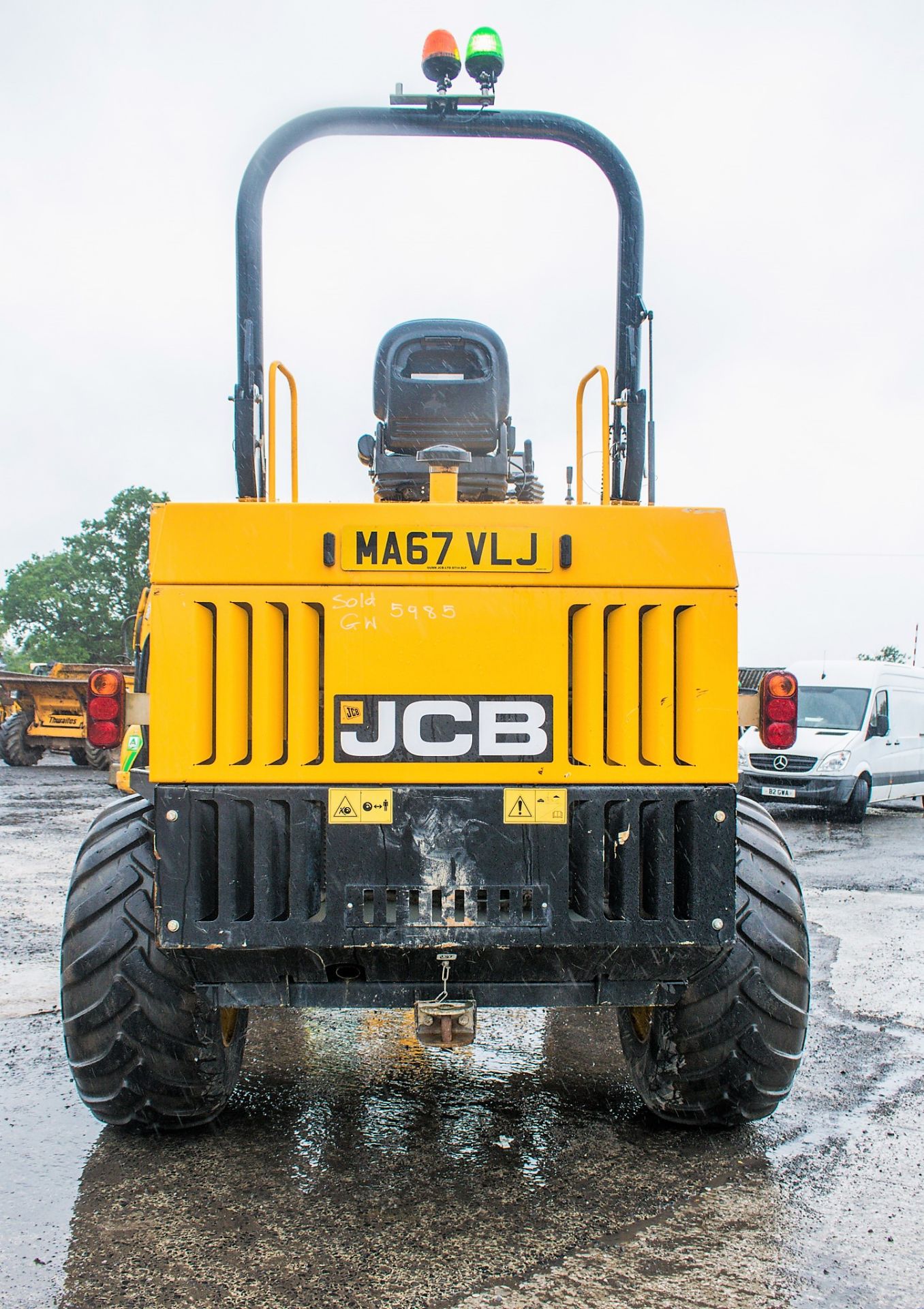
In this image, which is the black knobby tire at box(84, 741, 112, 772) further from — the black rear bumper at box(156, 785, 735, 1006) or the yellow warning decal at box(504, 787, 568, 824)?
the yellow warning decal at box(504, 787, 568, 824)

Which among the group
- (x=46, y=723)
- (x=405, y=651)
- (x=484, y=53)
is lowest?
(x=46, y=723)

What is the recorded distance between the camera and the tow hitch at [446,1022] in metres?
3.06

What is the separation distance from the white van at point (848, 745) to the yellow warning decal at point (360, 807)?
35.1 ft

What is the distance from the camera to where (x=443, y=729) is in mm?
3086

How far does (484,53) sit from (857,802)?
12.4 m

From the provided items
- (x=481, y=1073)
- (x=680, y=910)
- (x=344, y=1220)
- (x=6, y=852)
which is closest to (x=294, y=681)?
(x=680, y=910)

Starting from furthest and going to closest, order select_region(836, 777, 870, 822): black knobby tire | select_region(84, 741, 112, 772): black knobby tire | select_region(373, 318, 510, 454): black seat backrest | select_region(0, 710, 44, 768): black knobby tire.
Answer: select_region(0, 710, 44, 768): black knobby tire → select_region(84, 741, 112, 772): black knobby tire → select_region(836, 777, 870, 822): black knobby tire → select_region(373, 318, 510, 454): black seat backrest

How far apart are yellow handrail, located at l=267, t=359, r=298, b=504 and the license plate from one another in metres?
0.88

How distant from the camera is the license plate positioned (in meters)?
3.09

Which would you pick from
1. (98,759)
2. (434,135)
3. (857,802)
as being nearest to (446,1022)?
(434,135)

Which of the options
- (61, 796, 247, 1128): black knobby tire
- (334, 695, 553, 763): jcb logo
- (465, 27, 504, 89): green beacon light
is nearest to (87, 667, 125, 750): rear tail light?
(61, 796, 247, 1128): black knobby tire

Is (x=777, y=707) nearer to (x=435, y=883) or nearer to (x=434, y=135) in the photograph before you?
(x=435, y=883)

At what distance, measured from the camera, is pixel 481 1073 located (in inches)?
170

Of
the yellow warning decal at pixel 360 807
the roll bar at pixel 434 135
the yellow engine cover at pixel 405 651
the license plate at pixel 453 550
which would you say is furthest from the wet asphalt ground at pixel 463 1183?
the roll bar at pixel 434 135
